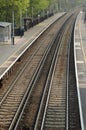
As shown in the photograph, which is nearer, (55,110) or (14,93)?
(55,110)

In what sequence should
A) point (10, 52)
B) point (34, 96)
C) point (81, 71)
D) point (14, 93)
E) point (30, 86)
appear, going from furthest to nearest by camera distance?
point (10, 52) → point (81, 71) → point (30, 86) → point (14, 93) → point (34, 96)

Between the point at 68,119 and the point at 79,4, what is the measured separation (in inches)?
7211

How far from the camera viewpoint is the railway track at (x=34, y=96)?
18297 mm

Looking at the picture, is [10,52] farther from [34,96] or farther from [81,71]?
[34,96]

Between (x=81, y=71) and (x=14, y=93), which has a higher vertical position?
(x=81, y=71)

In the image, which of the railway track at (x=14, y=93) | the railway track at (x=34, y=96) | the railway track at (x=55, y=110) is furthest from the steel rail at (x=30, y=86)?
the railway track at (x=55, y=110)

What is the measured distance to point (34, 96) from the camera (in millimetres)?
22750

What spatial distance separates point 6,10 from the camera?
58312mm

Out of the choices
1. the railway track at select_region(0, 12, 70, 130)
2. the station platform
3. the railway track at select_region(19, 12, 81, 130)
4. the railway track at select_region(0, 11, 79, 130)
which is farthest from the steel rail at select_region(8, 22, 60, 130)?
the station platform

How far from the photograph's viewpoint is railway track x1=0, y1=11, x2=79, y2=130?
18297 millimetres

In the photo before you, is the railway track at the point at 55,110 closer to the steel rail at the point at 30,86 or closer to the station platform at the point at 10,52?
the steel rail at the point at 30,86

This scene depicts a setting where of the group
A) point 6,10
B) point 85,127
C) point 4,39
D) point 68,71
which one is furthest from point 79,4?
point 85,127

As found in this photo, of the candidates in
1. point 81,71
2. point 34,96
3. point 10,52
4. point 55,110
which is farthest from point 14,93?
point 10,52

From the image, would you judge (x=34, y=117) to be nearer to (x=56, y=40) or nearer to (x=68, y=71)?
(x=68, y=71)
